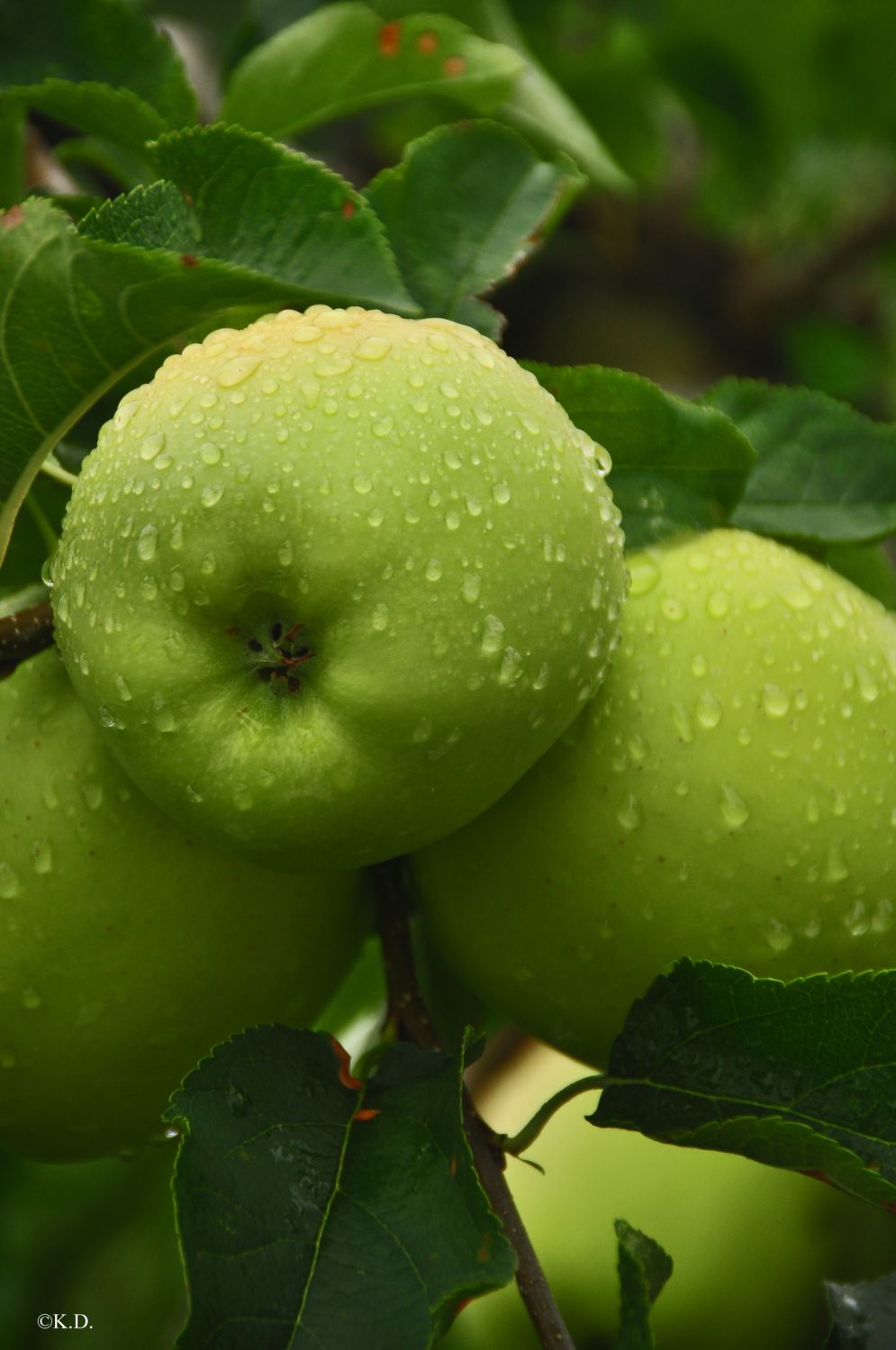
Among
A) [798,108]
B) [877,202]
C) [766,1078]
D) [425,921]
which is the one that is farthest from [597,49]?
[766,1078]

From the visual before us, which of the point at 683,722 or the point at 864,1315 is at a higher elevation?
the point at 683,722

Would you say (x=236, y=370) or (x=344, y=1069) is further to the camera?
(x=344, y=1069)

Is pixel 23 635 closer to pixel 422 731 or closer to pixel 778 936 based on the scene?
pixel 422 731

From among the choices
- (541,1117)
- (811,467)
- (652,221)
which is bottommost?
(652,221)

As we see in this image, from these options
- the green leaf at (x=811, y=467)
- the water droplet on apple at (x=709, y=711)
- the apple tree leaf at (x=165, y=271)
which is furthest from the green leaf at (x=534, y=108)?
the water droplet on apple at (x=709, y=711)

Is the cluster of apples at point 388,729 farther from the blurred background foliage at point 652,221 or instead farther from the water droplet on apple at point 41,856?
the blurred background foliage at point 652,221

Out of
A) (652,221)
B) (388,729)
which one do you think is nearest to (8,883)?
(388,729)
